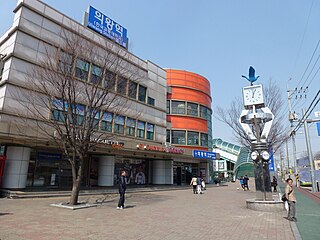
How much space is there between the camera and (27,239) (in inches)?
230

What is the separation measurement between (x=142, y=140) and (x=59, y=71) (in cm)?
1346

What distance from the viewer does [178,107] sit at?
99.9 feet

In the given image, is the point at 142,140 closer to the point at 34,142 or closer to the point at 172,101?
the point at 172,101

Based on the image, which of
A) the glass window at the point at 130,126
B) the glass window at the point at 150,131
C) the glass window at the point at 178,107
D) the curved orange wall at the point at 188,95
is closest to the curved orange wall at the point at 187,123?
the glass window at the point at 178,107

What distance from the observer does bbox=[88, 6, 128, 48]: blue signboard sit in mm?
21812

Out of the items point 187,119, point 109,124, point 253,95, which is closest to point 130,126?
point 109,124

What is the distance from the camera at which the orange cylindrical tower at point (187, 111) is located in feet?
97.8

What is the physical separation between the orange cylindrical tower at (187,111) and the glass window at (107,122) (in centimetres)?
982

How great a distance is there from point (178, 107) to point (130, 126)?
9118mm

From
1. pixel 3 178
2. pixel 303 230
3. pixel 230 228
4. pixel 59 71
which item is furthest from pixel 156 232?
pixel 3 178

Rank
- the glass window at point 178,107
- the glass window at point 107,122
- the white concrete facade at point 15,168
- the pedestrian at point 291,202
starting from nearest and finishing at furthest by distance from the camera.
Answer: the pedestrian at point 291,202
the white concrete facade at point 15,168
the glass window at point 107,122
the glass window at point 178,107

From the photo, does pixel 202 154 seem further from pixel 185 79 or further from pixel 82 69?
pixel 82 69

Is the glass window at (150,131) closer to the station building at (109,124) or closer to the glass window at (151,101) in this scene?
the station building at (109,124)

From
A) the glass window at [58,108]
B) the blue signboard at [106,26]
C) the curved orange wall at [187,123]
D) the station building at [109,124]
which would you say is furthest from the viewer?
the curved orange wall at [187,123]
